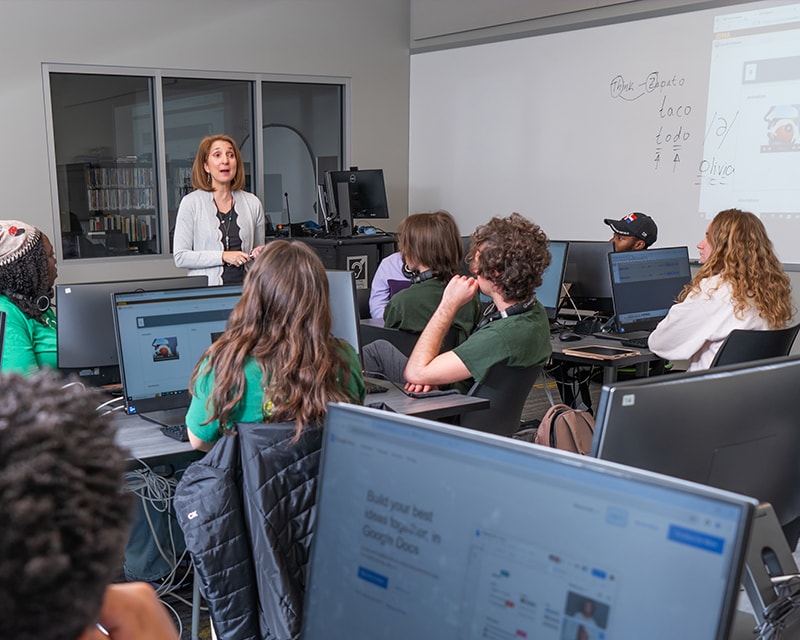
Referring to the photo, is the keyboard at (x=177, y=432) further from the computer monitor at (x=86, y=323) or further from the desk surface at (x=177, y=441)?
the computer monitor at (x=86, y=323)

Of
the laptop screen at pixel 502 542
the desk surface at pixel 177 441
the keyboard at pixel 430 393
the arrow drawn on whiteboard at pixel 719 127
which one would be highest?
the arrow drawn on whiteboard at pixel 719 127

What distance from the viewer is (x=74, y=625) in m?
0.53

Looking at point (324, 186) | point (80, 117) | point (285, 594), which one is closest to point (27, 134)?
point (80, 117)

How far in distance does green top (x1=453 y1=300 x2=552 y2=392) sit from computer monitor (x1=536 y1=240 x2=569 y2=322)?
1.56 metres

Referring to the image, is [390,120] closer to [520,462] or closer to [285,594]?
[285,594]

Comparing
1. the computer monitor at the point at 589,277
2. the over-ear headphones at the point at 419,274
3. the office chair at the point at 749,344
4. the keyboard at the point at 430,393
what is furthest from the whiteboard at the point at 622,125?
the keyboard at the point at 430,393

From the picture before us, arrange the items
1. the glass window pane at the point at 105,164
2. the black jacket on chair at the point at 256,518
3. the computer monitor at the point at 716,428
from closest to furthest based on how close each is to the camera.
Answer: the computer monitor at the point at 716,428
the black jacket on chair at the point at 256,518
the glass window pane at the point at 105,164

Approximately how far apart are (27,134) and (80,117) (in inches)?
18.7

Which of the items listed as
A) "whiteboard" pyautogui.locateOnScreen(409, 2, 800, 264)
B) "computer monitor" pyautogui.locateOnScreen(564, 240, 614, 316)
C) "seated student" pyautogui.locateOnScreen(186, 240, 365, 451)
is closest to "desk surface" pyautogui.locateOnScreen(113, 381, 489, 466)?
"seated student" pyautogui.locateOnScreen(186, 240, 365, 451)

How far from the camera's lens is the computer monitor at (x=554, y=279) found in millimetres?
4227

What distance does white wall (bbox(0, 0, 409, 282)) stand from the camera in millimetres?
5914

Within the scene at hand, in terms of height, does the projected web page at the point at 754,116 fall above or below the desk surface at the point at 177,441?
above

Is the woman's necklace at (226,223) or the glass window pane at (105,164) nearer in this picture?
the woman's necklace at (226,223)

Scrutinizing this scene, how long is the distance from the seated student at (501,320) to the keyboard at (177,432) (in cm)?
80
